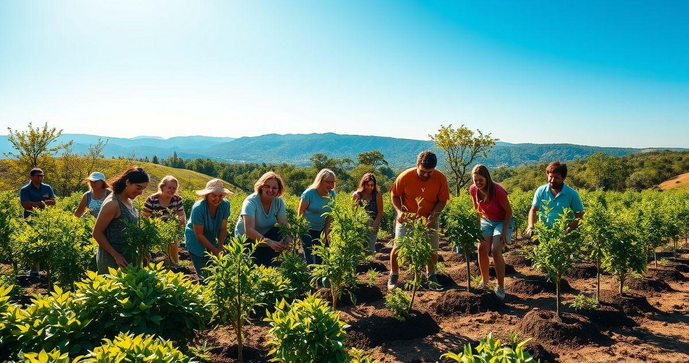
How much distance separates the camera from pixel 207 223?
5805mm

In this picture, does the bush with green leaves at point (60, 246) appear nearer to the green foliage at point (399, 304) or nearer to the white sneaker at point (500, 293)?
the green foliage at point (399, 304)

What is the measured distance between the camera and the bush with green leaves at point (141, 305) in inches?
123

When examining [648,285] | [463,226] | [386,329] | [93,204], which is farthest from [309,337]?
[648,285]

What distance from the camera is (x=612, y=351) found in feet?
16.6

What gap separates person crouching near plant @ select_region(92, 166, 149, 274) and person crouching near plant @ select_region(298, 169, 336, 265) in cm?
275

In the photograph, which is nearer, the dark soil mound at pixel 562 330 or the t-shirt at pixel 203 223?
the dark soil mound at pixel 562 330

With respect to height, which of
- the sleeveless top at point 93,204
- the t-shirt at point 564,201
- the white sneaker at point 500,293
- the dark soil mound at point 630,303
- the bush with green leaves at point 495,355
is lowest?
the dark soil mound at point 630,303

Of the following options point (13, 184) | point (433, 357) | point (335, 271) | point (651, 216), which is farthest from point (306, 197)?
point (13, 184)

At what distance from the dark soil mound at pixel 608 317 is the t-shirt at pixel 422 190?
2.94 meters

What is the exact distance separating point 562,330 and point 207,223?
5520 millimetres

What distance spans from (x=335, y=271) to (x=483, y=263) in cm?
326

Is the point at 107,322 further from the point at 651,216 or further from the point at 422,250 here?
the point at 651,216

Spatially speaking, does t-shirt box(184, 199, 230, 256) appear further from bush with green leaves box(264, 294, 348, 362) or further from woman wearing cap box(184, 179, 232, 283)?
bush with green leaves box(264, 294, 348, 362)

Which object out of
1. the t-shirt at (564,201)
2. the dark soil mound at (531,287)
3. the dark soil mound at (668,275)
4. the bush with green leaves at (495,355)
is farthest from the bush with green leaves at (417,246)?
the dark soil mound at (668,275)
